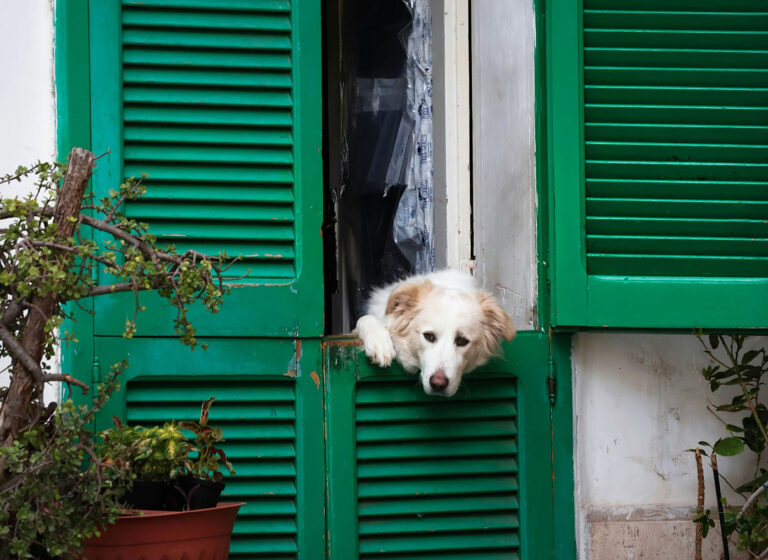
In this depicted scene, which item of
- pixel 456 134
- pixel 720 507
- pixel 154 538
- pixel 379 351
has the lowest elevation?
pixel 720 507

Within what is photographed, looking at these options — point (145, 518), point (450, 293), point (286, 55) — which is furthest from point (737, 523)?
point (286, 55)

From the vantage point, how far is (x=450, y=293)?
333 cm

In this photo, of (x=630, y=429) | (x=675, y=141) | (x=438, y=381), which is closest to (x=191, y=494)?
(x=438, y=381)

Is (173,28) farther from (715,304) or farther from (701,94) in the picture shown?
(715,304)

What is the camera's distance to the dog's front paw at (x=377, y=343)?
3113 mm

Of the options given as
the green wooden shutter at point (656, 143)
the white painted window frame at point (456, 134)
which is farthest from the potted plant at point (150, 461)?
the white painted window frame at point (456, 134)

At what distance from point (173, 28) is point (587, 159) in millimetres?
1309

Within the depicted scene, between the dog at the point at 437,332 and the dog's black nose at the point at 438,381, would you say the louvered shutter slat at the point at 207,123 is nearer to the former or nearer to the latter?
the dog at the point at 437,332

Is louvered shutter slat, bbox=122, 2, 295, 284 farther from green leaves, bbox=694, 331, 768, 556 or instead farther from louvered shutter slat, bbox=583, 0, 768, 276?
green leaves, bbox=694, 331, 768, 556

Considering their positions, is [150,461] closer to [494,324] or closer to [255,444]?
[255,444]

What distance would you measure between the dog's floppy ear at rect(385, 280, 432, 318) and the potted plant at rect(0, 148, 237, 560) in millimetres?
1096

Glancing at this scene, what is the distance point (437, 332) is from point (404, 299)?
191mm

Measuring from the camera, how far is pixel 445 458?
3.16m

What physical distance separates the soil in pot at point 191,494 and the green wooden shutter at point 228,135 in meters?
0.73
